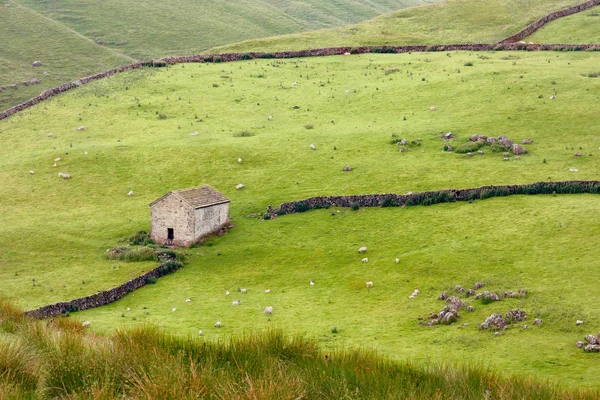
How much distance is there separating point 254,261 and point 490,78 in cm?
3185

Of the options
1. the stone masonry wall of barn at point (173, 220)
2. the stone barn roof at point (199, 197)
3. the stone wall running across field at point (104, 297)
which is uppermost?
the stone barn roof at point (199, 197)

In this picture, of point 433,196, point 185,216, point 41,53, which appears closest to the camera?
point 185,216

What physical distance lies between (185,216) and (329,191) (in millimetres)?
8830

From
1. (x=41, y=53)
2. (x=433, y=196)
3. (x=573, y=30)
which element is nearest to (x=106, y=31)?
(x=41, y=53)

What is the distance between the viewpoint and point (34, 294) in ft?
109

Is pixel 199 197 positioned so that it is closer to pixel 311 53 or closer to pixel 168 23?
pixel 311 53

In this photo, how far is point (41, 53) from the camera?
11244 centimetres

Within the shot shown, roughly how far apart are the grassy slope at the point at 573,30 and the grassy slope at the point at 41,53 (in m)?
61.4

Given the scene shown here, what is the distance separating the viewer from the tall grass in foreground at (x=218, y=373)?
1187cm

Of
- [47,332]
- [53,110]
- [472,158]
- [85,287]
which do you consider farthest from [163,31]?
[47,332]

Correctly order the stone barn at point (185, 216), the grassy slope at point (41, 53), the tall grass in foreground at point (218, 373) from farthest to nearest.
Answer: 1. the grassy slope at point (41, 53)
2. the stone barn at point (185, 216)
3. the tall grass in foreground at point (218, 373)

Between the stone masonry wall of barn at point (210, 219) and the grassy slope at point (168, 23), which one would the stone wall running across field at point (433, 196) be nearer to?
the stone masonry wall of barn at point (210, 219)

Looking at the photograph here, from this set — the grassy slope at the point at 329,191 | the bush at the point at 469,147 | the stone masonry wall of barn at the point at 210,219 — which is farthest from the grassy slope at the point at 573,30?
the stone masonry wall of barn at the point at 210,219

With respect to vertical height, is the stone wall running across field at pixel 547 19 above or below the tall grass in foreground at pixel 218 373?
above
